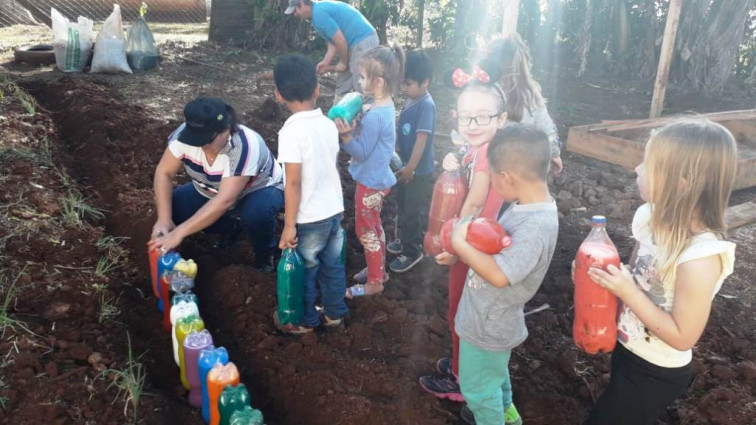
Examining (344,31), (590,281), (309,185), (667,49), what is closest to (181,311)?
(309,185)

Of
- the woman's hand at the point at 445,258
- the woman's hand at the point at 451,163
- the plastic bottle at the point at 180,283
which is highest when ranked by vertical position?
the woman's hand at the point at 451,163

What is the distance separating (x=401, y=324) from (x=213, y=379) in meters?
1.20

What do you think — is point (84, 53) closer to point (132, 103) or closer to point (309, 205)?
point (132, 103)

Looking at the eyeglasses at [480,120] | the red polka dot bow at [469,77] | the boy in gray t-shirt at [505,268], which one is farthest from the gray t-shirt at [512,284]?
the red polka dot bow at [469,77]

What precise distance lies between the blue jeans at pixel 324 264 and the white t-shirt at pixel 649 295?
1.42m

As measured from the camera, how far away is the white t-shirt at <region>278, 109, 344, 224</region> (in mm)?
2691

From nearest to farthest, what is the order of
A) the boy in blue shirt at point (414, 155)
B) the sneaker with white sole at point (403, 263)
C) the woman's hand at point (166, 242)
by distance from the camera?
the woman's hand at point (166, 242), the boy in blue shirt at point (414, 155), the sneaker with white sole at point (403, 263)

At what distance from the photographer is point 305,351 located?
290 centimetres

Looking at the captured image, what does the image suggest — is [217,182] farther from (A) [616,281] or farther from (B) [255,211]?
(A) [616,281]

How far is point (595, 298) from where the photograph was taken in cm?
190

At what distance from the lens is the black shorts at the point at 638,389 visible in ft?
6.35

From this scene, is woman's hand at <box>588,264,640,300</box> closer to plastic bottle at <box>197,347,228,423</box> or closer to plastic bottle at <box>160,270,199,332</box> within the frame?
plastic bottle at <box>197,347,228,423</box>

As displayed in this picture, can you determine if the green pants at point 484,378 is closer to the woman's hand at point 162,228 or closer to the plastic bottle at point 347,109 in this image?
the plastic bottle at point 347,109

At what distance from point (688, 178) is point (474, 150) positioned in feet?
3.26
